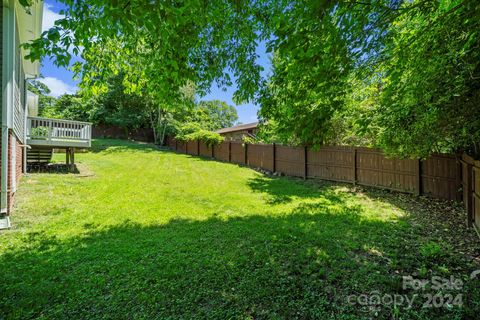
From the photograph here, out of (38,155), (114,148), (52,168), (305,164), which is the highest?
(114,148)

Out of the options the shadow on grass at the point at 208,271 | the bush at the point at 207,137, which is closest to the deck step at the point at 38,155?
the shadow on grass at the point at 208,271

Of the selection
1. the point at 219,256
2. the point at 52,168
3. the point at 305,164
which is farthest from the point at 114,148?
the point at 219,256

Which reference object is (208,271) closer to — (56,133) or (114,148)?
(56,133)

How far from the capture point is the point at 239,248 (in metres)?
3.68

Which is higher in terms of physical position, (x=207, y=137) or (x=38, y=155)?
(x=207, y=137)

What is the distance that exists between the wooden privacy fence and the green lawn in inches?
23.5

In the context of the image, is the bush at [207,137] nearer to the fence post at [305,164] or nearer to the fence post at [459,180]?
the fence post at [305,164]

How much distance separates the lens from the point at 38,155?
999 centimetres

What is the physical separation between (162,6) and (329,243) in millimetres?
3868

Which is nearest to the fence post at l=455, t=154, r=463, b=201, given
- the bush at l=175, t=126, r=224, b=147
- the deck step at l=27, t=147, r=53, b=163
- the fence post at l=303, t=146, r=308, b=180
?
the fence post at l=303, t=146, r=308, b=180

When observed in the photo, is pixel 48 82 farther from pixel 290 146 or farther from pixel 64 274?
pixel 64 274

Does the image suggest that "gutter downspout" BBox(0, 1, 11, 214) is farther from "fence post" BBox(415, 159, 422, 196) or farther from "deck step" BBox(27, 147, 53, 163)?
"fence post" BBox(415, 159, 422, 196)

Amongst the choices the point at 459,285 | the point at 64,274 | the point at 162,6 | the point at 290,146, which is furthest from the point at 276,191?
the point at 162,6

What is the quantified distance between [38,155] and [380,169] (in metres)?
13.3
